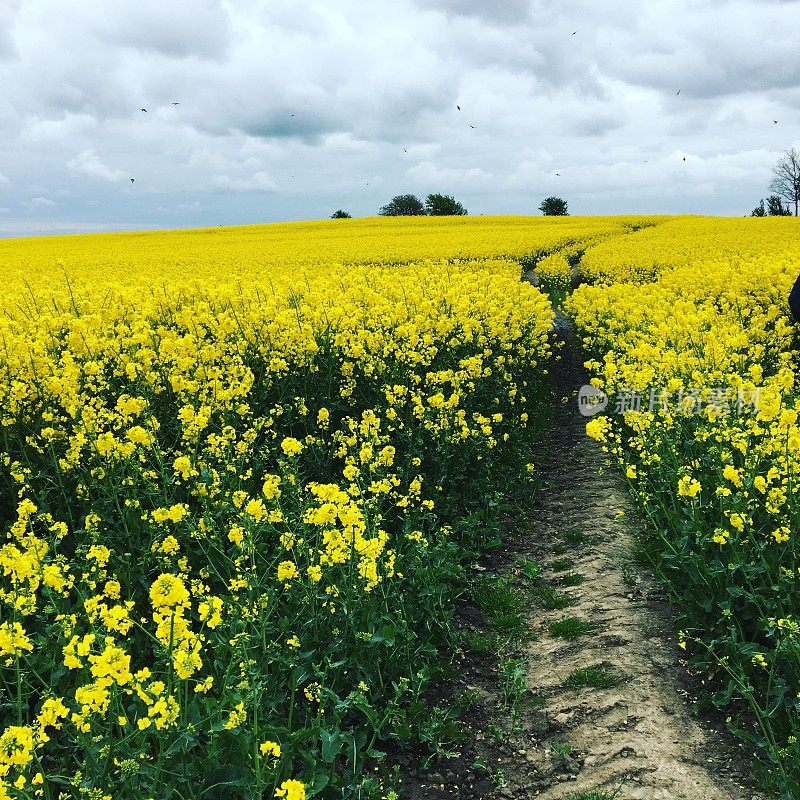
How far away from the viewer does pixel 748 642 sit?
13.0ft

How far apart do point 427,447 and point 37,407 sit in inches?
147

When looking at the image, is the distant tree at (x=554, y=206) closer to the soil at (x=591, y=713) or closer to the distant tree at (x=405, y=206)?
the distant tree at (x=405, y=206)

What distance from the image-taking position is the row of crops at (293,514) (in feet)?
10.3

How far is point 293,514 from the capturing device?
16.2 feet

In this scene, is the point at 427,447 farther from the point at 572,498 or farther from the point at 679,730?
the point at 679,730

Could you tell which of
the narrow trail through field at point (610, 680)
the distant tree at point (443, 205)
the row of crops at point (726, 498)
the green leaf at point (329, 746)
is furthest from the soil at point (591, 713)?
the distant tree at point (443, 205)

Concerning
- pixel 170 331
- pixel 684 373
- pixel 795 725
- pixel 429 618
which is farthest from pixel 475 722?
pixel 170 331

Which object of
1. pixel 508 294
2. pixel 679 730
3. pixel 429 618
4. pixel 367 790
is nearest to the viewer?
pixel 367 790

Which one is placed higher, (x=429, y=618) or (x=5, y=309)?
(x=5, y=309)

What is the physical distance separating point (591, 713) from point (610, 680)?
0.31 meters

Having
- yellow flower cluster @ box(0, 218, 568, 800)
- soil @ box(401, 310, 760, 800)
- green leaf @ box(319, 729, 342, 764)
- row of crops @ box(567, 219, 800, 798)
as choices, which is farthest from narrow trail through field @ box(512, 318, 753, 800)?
green leaf @ box(319, 729, 342, 764)

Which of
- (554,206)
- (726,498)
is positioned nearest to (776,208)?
(554,206)

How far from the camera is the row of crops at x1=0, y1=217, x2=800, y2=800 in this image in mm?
3131

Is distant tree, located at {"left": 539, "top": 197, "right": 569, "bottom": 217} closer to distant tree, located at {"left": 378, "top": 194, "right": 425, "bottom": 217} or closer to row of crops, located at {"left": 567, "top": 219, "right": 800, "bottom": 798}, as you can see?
distant tree, located at {"left": 378, "top": 194, "right": 425, "bottom": 217}
